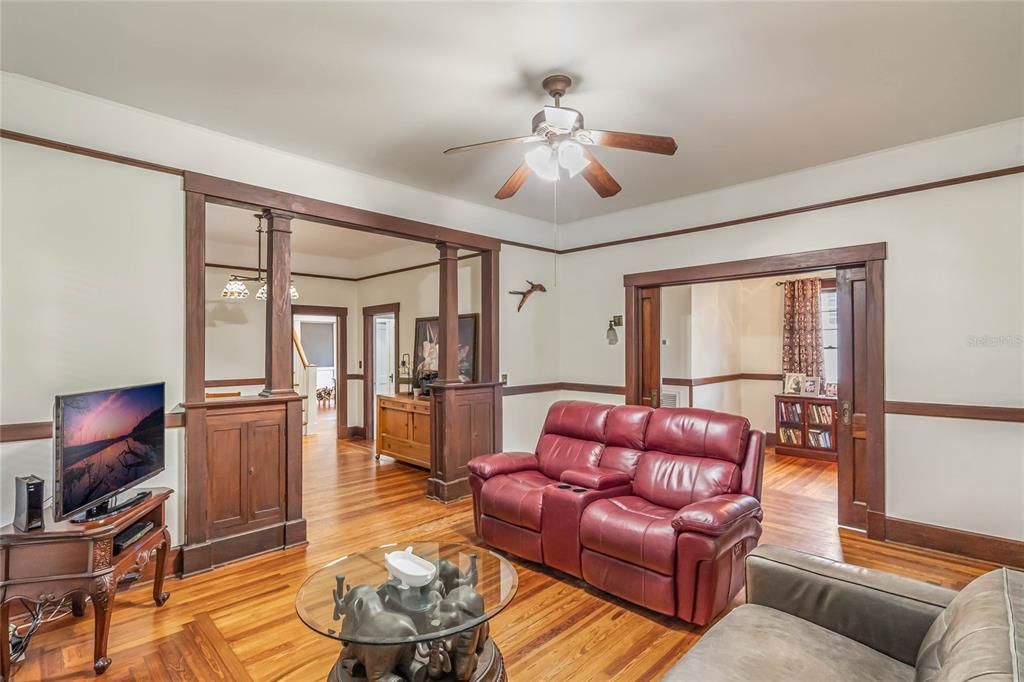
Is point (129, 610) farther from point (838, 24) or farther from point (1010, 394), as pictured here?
point (1010, 394)

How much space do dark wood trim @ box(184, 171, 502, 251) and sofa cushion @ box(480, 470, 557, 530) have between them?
94.2 inches

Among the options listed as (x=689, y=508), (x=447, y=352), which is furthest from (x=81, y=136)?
(x=689, y=508)

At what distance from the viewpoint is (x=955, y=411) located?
3441 millimetres

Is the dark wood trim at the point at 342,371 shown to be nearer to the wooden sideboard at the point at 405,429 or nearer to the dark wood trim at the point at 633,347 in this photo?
the wooden sideboard at the point at 405,429

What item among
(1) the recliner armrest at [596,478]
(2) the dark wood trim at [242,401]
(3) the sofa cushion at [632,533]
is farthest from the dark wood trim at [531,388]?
(3) the sofa cushion at [632,533]

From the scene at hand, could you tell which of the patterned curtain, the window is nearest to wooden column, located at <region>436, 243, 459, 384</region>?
the patterned curtain

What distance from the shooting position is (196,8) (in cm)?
214

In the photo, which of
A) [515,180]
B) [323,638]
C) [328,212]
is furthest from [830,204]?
[323,638]

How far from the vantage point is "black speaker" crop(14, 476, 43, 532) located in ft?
7.33

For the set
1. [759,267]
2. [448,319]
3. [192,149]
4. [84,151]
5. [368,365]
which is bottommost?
[368,365]

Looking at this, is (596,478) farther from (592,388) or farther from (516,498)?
(592,388)

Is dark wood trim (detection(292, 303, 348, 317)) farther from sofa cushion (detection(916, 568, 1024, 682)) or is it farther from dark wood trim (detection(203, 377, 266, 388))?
sofa cushion (detection(916, 568, 1024, 682))

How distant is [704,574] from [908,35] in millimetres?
2833

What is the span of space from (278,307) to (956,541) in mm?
5171
